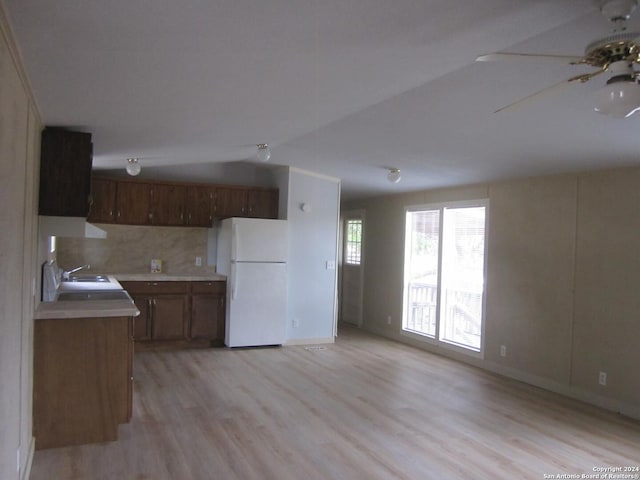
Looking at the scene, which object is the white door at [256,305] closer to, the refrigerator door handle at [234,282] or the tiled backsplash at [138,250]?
the refrigerator door handle at [234,282]

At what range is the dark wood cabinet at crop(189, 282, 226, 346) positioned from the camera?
6332 mm

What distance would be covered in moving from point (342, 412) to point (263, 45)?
3.06m

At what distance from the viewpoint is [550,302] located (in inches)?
194

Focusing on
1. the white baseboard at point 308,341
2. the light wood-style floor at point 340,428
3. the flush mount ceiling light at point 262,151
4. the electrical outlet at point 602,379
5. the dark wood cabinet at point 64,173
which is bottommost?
the light wood-style floor at point 340,428

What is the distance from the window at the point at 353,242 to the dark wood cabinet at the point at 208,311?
2670mm

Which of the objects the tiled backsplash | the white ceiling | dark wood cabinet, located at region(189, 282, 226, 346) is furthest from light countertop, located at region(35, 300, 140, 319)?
the tiled backsplash

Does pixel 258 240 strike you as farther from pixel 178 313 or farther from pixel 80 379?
pixel 80 379

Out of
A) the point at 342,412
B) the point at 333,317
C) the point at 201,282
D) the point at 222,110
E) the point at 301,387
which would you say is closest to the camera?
the point at 222,110

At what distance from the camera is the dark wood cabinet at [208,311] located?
633cm

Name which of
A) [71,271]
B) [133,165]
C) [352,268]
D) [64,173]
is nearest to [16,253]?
[64,173]

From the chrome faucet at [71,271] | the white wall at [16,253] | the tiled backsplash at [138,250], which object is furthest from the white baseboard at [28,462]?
the tiled backsplash at [138,250]

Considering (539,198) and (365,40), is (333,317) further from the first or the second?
(365,40)

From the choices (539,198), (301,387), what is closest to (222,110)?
(301,387)

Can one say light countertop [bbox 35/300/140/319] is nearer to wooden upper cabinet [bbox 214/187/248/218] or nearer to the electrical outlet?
wooden upper cabinet [bbox 214/187/248/218]
